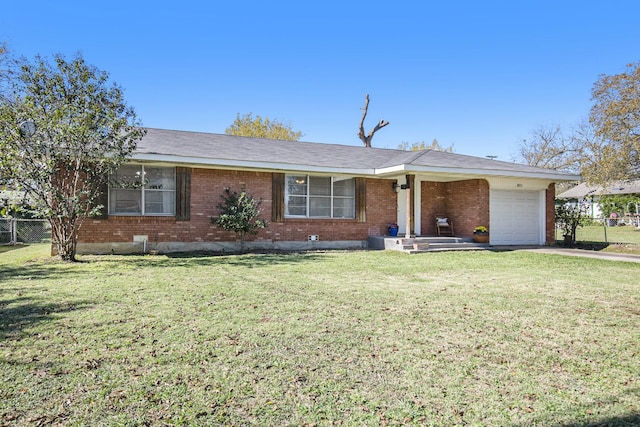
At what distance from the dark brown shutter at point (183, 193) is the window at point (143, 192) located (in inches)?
6.6

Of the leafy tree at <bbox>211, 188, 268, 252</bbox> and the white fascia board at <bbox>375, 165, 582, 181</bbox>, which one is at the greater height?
the white fascia board at <bbox>375, 165, 582, 181</bbox>

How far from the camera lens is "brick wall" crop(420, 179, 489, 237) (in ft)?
48.9

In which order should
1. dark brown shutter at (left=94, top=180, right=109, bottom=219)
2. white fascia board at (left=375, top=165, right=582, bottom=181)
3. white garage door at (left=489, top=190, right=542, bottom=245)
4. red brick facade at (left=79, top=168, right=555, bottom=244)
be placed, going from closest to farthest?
dark brown shutter at (left=94, top=180, right=109, bottom=219)
red brick facade at (left=79, top=168, right=555, bottom=244)
white fascia board at (left=375, top=165, right=582, bottom=181)
white garage door at (left=489, top=190, right=542, bottom=245)

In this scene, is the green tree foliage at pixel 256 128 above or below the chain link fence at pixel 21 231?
above

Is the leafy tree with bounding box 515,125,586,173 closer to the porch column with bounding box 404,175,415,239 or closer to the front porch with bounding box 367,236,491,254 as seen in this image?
the front porch with bounding box 367,236,491,254

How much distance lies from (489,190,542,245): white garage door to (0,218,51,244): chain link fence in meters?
15.9

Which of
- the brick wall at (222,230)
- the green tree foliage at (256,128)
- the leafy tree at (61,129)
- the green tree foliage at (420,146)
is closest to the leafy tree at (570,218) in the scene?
the brick wall at (222,230)

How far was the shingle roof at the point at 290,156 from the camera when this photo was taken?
1242cm

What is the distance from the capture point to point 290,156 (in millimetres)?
14234

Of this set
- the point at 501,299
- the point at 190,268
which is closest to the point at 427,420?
the point at 501,299

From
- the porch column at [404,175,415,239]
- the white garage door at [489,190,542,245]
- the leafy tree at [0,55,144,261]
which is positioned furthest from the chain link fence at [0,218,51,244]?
the white garage door at [489,190,542,245]

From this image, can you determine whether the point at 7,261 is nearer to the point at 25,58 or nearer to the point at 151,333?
the point at 25,58

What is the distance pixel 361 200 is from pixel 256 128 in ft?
87.7

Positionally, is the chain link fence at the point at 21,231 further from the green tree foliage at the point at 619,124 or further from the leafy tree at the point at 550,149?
the leafy tree at the point at 550,149
